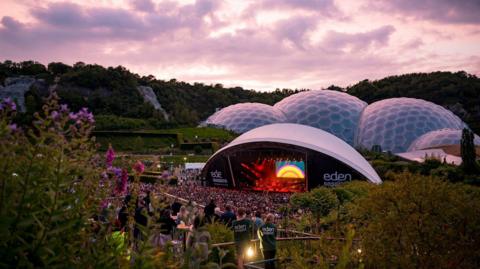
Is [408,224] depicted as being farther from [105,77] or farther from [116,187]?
[105,77]

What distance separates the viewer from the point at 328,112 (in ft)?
173

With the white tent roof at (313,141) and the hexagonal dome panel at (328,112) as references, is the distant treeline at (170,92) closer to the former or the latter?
the hexagonal dome panel at (328,112)

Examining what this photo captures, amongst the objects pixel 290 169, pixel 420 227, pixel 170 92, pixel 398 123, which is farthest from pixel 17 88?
pixel 420 227

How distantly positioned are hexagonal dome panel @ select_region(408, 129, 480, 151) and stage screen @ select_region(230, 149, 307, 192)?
68.7 ft

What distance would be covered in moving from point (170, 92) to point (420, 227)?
9499cm

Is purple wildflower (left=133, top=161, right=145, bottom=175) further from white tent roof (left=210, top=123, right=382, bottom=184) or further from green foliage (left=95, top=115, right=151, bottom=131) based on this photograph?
green foliage (left=95, top=115, right=151, bottom=131)

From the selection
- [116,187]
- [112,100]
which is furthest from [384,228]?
[112,100]

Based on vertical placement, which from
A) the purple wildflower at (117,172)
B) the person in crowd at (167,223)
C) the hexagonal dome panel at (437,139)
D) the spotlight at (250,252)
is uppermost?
the purple wildflower at (117,172)

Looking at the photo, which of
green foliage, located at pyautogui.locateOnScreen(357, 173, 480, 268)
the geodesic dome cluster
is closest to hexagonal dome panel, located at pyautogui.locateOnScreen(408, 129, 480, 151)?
the geodesic dome cluster

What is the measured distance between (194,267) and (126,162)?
4.81 feet

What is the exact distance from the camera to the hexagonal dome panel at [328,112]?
51.8 metres

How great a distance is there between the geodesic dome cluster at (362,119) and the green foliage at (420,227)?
138ft

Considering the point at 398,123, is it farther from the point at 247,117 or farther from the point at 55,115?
the point at 55,115

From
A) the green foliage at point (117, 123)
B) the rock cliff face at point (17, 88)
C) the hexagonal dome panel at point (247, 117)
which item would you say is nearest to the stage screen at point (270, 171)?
the hexagonal dome panel at point (247, 117)
